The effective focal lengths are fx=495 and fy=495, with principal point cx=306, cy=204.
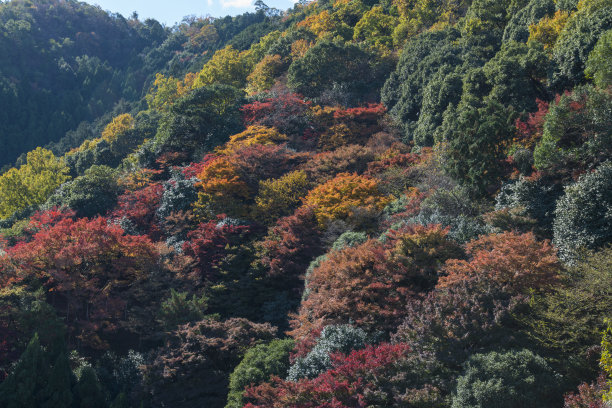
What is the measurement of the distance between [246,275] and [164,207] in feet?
25.4

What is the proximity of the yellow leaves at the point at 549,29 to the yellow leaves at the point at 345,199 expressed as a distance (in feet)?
43.7

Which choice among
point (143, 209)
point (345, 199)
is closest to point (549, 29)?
point (345, 199)

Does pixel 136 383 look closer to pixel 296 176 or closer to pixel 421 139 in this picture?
pixel 296 176

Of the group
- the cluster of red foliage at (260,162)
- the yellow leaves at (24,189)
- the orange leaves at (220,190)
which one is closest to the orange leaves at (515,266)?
the orange leaves at (220,190)

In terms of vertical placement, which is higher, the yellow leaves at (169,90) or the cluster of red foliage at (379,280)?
the yellow leaves at (169,90)

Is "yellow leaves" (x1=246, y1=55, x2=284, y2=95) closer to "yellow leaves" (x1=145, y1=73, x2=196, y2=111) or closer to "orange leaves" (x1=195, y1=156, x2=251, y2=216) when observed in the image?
"yellow leaves" (x1=145, y1=73, x2=196, y2=111)

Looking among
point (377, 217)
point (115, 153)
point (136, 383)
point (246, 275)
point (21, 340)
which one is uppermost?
point (115, 153)

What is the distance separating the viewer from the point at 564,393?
12258 millimetres

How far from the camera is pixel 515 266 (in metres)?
14.4

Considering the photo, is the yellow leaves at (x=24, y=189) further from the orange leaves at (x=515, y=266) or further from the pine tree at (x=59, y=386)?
the orange leaves at (x=515, y=266)

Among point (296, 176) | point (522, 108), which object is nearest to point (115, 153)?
point (296, 176)

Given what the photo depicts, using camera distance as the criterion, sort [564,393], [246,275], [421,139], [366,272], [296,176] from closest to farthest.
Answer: [564,393]
[366,272]
[246,275]
[296,176]
[421,139]

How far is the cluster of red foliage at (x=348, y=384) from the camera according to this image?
12.8m

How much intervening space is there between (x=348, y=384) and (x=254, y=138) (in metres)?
22.1
